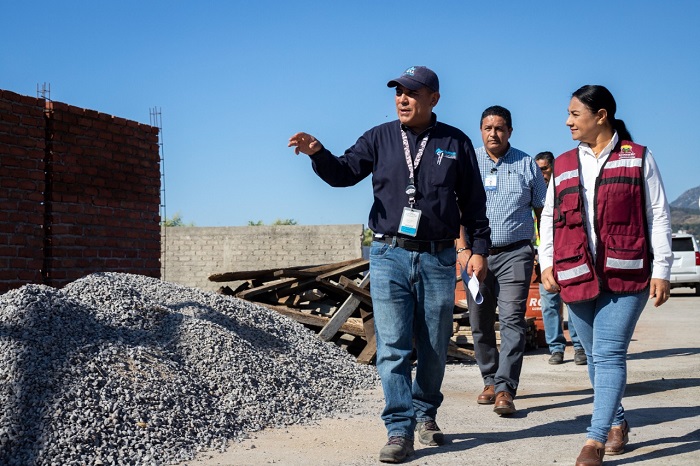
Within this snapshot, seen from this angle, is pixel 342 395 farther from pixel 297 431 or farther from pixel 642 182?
pixel 642 182

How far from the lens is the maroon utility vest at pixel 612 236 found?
4.49 m

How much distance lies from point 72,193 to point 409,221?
6390 mm

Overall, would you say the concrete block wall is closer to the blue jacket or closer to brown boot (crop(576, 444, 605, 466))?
the blue jacket

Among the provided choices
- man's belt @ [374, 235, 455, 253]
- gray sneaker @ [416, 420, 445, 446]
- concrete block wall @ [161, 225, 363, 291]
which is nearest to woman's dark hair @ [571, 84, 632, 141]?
man's belt @ [374, 235, 455, 253]

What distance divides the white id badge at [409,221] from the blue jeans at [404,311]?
0.13 m

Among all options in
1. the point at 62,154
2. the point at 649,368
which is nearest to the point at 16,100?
the point at 62,154

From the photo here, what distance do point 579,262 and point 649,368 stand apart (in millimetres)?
4817

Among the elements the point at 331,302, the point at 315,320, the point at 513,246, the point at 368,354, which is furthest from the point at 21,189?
the point at 513,246

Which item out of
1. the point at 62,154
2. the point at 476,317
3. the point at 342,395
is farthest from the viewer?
the point at 62,154

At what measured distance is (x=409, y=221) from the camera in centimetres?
465

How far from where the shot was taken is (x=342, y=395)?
22.7 ft

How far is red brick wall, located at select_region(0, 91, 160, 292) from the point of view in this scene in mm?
9016

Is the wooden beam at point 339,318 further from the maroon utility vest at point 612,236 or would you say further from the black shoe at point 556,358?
the maroon utility vest at point 612,236

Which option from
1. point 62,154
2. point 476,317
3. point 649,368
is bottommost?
point 649,368
